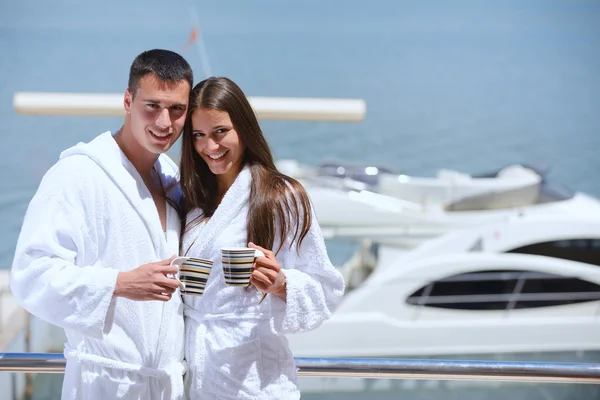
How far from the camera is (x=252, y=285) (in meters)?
1.62

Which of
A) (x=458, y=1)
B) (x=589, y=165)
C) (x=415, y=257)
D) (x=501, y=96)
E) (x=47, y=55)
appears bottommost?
(x=415, y=257)

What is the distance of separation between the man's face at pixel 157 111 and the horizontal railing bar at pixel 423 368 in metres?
0.60

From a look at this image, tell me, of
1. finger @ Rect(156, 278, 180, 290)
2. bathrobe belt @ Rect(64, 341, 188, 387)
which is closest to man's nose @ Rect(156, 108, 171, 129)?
finger @ Rect(156, 278, 180, 290)

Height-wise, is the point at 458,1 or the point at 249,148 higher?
the point at 458,1

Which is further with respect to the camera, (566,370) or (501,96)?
(501,96)

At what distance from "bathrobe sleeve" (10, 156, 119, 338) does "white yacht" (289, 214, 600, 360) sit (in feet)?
17.1

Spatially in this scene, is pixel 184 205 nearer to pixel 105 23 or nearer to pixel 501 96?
pixel 501 96

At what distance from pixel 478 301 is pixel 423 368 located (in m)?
5.41

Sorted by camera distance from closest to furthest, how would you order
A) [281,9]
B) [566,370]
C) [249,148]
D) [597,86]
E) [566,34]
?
[249,148], [566,370], [597,86], [566,34], [281,9]

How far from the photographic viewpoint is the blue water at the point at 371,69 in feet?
113

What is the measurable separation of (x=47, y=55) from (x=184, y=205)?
5211 cm

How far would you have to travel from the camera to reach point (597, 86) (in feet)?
155

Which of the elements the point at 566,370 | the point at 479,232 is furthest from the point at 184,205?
the point at 479,232

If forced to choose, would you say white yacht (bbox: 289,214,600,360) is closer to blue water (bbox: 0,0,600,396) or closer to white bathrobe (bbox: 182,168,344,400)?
white bathrobe (bbox: 182,168,344,400)
